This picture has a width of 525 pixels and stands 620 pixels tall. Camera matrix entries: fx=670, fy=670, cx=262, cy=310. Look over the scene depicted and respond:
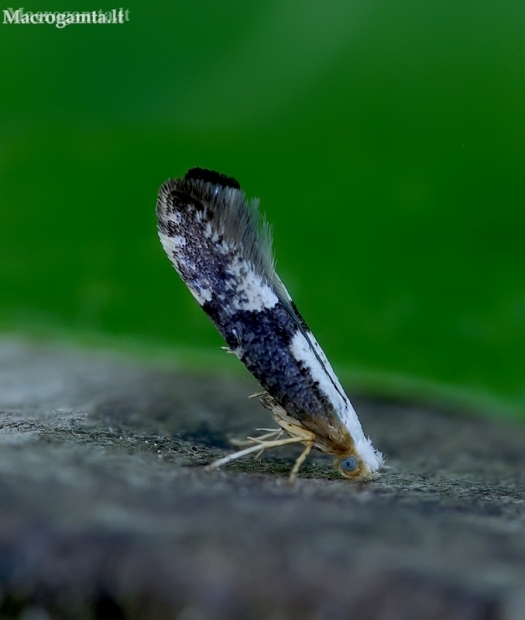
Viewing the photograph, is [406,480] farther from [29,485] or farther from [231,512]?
[29,485]

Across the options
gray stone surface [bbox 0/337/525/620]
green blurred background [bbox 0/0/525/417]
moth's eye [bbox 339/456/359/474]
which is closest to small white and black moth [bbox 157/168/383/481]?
moth's eye [bbox 339/456/359/474]

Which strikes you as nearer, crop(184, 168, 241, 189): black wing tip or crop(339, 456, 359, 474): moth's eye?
crop(184, 168, 241, 189): black wing tip

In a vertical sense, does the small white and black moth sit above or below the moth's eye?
above

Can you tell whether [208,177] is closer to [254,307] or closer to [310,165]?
[254,307]

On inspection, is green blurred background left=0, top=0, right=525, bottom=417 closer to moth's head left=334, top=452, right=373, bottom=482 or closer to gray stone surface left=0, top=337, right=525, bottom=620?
moth's head left=334, top=452, right=373, bottom=482

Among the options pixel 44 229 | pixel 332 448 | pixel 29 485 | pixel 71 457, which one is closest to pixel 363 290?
pixel 332 448

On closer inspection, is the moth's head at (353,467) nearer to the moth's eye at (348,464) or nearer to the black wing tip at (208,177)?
the moth's eye at (348,464)

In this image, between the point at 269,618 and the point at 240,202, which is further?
the point at 240,202
